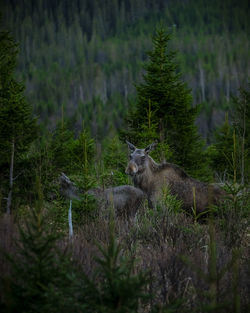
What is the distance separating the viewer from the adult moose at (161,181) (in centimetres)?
684

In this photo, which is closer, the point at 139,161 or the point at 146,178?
the point at 139,161

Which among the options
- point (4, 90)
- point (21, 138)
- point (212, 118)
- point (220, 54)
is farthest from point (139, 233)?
point (220, 54)

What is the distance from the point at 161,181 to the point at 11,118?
159 inches

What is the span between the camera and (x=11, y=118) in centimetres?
746

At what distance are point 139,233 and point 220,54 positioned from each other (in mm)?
137555

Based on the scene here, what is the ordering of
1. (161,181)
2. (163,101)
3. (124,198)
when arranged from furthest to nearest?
1. (163,101)
2. (161,181)
3. (124,198)

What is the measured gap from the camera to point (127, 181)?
30.3 ft

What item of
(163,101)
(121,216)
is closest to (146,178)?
(121,216)

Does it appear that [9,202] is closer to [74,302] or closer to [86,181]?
[86,181]

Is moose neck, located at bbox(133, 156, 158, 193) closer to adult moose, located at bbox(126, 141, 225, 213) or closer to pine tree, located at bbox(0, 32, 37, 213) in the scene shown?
adult moose, located at bbox(126, 141, 225, 213)

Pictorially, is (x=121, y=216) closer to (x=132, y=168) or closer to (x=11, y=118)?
(x=132, y=168)

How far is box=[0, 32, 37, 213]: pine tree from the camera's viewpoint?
736 centimetres

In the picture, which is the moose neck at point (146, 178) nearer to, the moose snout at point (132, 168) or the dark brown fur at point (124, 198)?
the dark brown fur at point (124, 198)

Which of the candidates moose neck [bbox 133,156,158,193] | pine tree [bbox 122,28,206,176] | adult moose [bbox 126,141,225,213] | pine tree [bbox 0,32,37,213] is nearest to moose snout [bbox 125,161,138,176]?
adult moose [bbox 126,141,225,213]
